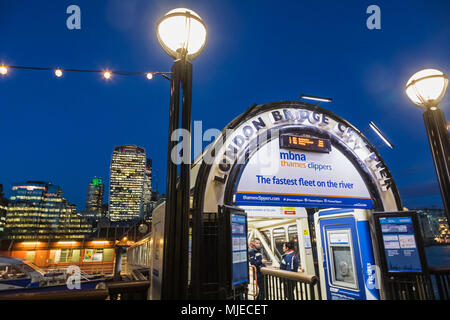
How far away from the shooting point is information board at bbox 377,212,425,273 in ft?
18.3

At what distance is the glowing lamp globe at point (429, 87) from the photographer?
143 inches

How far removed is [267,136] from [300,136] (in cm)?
91

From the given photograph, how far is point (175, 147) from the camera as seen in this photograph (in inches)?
78.4

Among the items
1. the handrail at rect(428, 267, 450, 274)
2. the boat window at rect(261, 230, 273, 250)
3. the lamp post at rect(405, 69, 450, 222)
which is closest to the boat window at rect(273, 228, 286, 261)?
the boat window at rect(261, 230, 273, 250)

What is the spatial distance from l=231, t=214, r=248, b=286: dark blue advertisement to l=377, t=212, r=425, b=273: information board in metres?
3.35

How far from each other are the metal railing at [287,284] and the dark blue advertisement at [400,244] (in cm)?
186

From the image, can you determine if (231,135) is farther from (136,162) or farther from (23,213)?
(136,162)

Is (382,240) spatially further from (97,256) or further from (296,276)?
(97,256)

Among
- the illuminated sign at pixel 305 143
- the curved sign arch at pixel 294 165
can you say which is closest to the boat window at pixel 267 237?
the curved sign arch at pixel 294 165

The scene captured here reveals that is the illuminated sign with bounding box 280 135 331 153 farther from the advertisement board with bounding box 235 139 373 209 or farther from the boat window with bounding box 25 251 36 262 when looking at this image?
the boat window with bounding box 25 251 36 262

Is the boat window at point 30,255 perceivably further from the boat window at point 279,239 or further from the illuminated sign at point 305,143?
the illuminated sign at point 305,143

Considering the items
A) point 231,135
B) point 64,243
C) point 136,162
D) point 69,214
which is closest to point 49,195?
point 69,214
